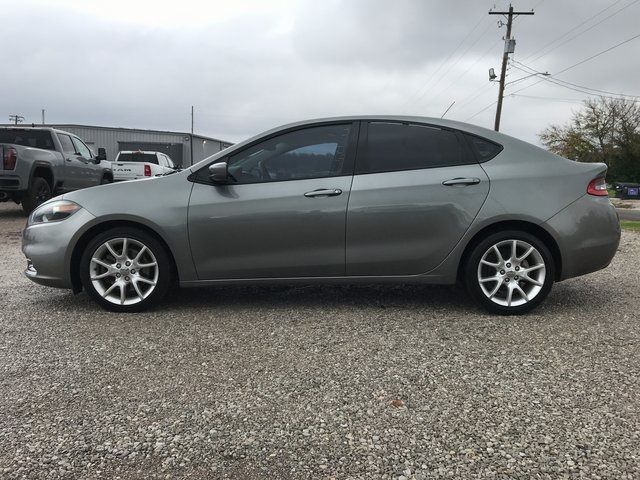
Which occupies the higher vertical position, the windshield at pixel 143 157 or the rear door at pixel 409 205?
the windshield at pixel 143 157

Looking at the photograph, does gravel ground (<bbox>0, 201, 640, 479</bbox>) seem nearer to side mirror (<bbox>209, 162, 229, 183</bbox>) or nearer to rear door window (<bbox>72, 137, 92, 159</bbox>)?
side mirror (<bbox>209, 162, 229, 183</bbox>)

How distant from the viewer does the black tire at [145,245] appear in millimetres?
4195

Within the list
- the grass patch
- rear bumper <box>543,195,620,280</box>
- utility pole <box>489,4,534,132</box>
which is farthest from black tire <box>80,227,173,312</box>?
utility pole <box>489,4,534,132</box>

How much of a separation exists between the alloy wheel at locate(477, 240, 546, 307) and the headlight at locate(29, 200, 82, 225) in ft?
10.8

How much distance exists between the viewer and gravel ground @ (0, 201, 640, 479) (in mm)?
2230

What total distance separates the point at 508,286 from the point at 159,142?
39963 millimetres

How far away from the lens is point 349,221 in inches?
162

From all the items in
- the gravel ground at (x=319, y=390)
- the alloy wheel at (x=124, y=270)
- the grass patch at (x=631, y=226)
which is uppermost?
the grass patch at (x=631, y=226)

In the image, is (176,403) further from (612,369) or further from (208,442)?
(612,369)

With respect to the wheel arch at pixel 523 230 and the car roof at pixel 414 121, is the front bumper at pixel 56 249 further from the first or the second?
the wheel arch at pixel 523 230

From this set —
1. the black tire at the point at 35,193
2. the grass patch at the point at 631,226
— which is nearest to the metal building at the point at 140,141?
the black tire at the point at 35,193

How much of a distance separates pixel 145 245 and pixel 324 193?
4.86ft

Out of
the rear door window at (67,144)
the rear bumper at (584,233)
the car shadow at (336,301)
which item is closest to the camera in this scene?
the rear bumper at (584,233)

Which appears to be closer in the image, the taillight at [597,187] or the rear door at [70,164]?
the taillight at [597,187]
